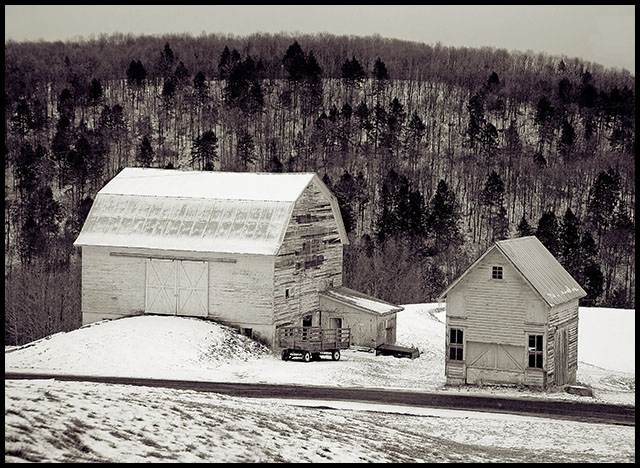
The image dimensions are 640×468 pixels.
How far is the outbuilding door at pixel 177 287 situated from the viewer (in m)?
47.1

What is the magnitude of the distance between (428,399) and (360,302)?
53.6 ft

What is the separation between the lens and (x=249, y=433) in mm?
21531

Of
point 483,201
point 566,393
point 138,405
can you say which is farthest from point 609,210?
point 138,405

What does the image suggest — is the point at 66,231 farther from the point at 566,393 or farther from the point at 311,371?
the point at 566,393

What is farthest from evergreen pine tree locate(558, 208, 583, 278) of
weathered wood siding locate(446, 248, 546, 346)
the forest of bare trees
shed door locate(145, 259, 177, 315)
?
weathered wood siding locate(446, 248, 546, 346)

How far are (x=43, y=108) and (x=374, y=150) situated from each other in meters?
44.2

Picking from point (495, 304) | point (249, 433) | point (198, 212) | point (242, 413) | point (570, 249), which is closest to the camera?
point (249, 433)

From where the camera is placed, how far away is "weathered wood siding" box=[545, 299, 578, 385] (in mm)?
37031

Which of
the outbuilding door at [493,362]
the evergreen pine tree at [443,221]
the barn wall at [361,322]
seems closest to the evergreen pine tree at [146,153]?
the evergreen pine tree at [443,221]

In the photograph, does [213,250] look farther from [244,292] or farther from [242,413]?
[242,413]

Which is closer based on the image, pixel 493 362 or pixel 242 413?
pixel 242 413

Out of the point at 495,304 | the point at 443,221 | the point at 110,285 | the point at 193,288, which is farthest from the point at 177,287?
the point at 443,221

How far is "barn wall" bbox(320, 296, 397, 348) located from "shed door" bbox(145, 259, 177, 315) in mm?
7711

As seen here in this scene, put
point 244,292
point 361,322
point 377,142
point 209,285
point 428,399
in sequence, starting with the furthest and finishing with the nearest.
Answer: point 377,142, point 361,322, point 209,285, point 244,292, point 428,399
